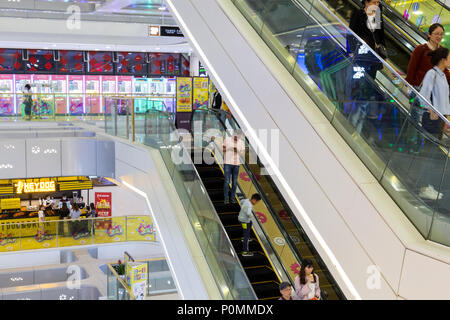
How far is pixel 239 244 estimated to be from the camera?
9.34 meters

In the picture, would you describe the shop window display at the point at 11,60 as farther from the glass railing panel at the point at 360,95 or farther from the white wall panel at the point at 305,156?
the glass railing panel at the point at 360,95

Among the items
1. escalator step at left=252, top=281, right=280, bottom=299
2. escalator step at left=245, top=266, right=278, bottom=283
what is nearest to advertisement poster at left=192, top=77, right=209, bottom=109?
escalator step at left=245, top=266, right=278, bottom=283

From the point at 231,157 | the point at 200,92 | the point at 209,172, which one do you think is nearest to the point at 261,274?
the point at 231,157

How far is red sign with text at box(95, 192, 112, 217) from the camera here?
22453 mm

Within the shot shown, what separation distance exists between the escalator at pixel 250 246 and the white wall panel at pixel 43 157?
560 centimetres

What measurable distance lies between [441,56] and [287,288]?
3.15m

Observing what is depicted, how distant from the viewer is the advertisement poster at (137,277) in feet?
43.9

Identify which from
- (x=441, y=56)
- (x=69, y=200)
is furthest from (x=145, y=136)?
(x=69, y=200)

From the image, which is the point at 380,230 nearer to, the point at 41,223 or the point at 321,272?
the point at 321,272

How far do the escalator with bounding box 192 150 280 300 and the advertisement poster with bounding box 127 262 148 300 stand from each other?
3.78m

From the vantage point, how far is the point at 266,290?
27.6 ft

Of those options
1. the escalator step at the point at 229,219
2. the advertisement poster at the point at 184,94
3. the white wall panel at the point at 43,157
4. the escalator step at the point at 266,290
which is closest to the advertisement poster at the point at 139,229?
the white wall panel at the point at 43,157

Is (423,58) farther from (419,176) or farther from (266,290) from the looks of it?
(266,290)

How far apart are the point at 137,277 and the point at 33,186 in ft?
25.0
